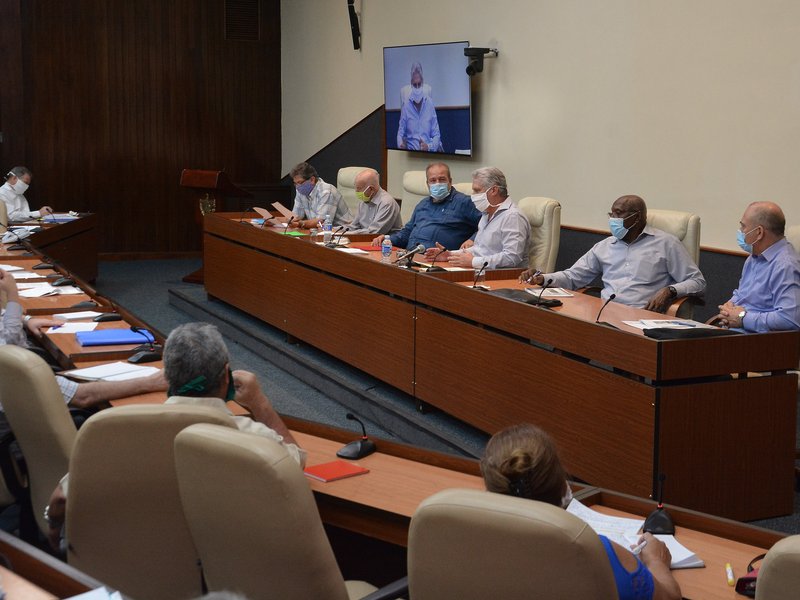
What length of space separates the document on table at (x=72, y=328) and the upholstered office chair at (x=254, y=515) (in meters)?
2.34

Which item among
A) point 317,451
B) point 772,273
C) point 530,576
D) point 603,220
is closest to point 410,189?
point 603,220

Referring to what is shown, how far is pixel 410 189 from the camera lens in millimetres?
7496

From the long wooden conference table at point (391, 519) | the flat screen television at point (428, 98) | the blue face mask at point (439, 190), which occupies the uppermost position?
the flat screen television at point (428, 98)

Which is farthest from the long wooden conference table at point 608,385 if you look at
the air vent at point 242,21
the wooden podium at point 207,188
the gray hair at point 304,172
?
the air vent at point 242,21

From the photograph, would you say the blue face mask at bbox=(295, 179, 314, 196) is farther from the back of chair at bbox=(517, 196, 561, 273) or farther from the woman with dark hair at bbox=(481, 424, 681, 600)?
the woman with dark hair at bbox=(481, 424, 681, 600)

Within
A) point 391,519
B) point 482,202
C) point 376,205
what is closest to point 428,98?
point 376,205

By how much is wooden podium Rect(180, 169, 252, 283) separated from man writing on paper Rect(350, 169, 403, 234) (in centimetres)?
240

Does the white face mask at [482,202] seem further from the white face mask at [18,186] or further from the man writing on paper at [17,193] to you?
the white face mask at [18,186]

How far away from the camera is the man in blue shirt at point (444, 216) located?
6.55 metres

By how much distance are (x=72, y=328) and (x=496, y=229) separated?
2630 millimetres

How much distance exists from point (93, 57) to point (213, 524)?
9.64 m

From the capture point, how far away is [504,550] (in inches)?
61.5

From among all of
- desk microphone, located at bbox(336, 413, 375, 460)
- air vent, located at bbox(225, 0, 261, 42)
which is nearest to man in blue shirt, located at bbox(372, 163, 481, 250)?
desk microphone, located at bbox(336, 413, 375, 460)

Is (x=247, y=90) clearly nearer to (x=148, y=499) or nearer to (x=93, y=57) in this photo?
(x=93, y=57)
